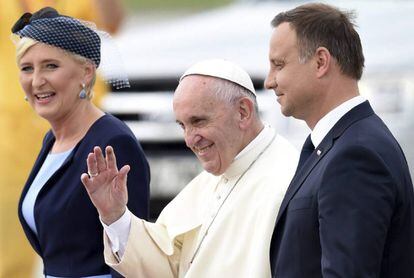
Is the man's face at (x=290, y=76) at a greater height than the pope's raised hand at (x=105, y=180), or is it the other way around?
the man's face at (x=290, y=76)

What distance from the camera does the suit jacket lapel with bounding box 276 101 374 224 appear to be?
150 inches

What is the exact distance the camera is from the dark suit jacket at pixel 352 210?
3.56 meters

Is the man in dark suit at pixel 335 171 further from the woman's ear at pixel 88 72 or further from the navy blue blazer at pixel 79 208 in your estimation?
the woman's ear at pixel 88 72

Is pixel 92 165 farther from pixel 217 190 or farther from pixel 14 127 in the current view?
pixel 14 127

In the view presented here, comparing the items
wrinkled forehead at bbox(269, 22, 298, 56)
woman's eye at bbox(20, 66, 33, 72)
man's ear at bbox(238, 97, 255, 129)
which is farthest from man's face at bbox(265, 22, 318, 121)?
woman's eye at bbox(20, 66, 33, 72)

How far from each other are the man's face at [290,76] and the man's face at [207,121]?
39 centimetres

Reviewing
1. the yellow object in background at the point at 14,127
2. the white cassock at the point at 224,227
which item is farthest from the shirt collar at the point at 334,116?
the yellow object in background at the point at 14,127

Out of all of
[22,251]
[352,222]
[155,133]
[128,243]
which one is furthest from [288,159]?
[155,133]

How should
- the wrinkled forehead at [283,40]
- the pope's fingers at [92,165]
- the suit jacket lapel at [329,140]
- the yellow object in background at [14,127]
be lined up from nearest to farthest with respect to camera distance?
the suit jacket lapel at [329,140] → the wrinkled forehead at [283,40] → the pope's fingers at [92,165] → the yellow object in background at [14,127]

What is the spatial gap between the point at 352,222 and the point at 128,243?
111 centimetres

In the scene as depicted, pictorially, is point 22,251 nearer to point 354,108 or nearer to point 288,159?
point 288,159

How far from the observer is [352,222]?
3.57 meters

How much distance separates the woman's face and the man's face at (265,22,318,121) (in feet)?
3.73

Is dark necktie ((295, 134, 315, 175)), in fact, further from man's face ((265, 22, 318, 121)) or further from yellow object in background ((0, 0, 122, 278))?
yellow object in background ((0, 0, 122, 278))
